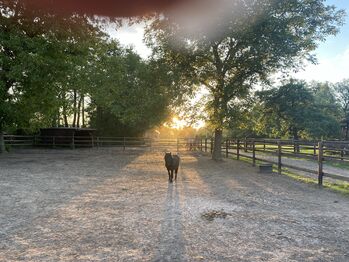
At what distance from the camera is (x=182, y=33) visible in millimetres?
18750

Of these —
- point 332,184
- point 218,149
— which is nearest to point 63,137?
point 218,149

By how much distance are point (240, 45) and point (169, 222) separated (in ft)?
49.7

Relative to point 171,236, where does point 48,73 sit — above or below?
above

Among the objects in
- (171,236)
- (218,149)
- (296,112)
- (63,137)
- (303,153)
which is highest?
(296,112)

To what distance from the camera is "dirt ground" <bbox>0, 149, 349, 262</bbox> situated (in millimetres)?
4672

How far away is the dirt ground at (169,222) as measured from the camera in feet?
15.3

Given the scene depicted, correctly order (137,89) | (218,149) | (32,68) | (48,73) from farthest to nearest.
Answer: (137,89) < (218,149) < (48,73) < (32,68)

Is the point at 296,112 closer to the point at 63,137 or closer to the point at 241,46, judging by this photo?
the point at 241,46

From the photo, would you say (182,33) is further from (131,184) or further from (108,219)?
(108,219)

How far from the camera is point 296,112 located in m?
36.5

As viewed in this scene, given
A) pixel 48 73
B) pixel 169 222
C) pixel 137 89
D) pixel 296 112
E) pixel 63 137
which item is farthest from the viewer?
pixel 296 112

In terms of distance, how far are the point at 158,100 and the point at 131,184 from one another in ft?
37.6

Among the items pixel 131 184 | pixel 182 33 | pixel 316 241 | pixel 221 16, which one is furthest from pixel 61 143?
pixel 316 241

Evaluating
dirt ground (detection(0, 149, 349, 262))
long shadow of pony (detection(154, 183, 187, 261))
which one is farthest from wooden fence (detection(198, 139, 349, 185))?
long shadow of pony (detection(154, 183, 187, 261))
